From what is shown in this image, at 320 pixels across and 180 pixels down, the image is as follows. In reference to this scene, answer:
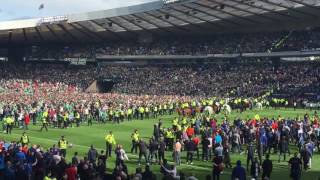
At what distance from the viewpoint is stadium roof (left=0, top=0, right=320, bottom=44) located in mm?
60000

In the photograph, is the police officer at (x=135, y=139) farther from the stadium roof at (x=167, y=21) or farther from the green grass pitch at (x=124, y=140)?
the stadium roof at (x=167, y=21)

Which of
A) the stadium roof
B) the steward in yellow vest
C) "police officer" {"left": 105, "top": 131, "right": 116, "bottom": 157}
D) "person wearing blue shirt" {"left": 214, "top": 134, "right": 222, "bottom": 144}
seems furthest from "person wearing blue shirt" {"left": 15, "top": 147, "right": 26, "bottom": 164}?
the stadium roof

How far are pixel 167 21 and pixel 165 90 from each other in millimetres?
9597

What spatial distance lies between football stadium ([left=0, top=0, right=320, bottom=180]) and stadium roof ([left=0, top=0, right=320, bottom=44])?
0.59ft

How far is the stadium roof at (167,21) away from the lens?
60000 millimetres

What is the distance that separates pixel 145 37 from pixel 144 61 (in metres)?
3.80

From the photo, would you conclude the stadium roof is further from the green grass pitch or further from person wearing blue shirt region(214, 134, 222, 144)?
person wearing blue shirt region(214, 134, 222, 144)

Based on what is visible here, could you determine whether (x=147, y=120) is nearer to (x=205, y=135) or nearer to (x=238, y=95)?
(x=205, y=135)

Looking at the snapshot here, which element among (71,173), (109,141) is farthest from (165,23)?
(71,173)

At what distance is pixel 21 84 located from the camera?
232ft

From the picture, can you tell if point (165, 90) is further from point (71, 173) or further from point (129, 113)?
point (71, 173)

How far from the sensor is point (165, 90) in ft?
225

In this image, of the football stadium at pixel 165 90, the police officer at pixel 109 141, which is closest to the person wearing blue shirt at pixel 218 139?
the football stadium at pixel 165 90

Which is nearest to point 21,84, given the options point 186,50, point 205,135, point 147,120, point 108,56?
point 108,56
